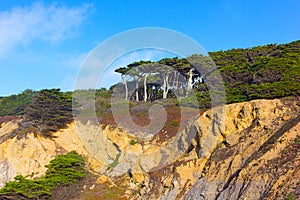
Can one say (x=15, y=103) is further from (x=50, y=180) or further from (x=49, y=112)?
(x=50, y=180)

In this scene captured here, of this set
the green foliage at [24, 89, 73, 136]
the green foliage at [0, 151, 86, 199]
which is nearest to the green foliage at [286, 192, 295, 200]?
the green foliage at [0, 151, 86, 199]

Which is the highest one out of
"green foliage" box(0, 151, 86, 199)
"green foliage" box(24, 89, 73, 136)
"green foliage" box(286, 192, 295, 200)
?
"green foliage" box(24, 89, 73, 136)

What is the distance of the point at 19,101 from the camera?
174ft

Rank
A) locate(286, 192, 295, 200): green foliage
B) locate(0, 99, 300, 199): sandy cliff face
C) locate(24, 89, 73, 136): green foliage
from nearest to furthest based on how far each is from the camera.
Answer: locate(286, 192, 295, 200): green foliage
locate(0, 99, 300, 199): sandy cliff face
locate(24, 89, 73, 136): green foliage

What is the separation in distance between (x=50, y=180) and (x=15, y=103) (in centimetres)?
3230

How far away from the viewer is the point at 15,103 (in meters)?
52.2

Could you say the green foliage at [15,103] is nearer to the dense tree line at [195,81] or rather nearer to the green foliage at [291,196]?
the dense tree line at [195,81]

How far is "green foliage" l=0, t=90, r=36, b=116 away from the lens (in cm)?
4947

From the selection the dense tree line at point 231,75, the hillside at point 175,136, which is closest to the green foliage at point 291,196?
the hillside at point 175,136

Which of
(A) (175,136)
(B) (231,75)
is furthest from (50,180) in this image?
(B) (231,75)

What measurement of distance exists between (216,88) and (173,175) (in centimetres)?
923

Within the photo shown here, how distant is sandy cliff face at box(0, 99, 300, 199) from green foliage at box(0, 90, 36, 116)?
2132 centimetres

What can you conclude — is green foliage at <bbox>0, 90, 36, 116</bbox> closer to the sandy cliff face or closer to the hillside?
the hillside

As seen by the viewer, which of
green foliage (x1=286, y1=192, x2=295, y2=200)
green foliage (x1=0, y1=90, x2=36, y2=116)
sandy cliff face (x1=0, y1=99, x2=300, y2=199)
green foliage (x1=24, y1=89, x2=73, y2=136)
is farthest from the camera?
green foliage (x1=0, y1=90, x2=36, y2=116)
